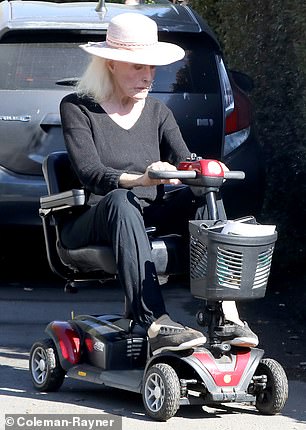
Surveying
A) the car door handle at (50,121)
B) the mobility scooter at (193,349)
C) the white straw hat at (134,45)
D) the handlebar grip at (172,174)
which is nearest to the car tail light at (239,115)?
the car door handle at (50,121)

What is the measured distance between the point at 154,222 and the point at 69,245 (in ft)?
1.47

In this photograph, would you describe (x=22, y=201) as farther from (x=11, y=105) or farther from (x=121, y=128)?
(x=121, y=128)

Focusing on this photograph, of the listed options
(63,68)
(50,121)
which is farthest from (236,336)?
(63,68)

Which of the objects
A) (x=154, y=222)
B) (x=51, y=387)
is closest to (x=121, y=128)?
(x=154, y=222)

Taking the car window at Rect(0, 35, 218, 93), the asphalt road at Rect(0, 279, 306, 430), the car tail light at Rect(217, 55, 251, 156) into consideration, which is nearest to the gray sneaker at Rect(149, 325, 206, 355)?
the asphalt road at Rect(0, 279, 306, 430)

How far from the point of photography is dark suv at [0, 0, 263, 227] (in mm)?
7359

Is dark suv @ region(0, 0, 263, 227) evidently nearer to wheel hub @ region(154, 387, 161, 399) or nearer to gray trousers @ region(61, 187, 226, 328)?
gray trousers @ region(61, 187, 226, 328)

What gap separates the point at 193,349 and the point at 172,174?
76 cm

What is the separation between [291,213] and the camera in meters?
8.17

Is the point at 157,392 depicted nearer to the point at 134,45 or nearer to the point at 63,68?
the point at 134,45

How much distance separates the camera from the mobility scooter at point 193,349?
496 centimetres

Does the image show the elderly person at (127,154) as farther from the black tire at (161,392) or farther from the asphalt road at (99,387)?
the asphalt road at (99,387)

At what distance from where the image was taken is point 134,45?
557cm
